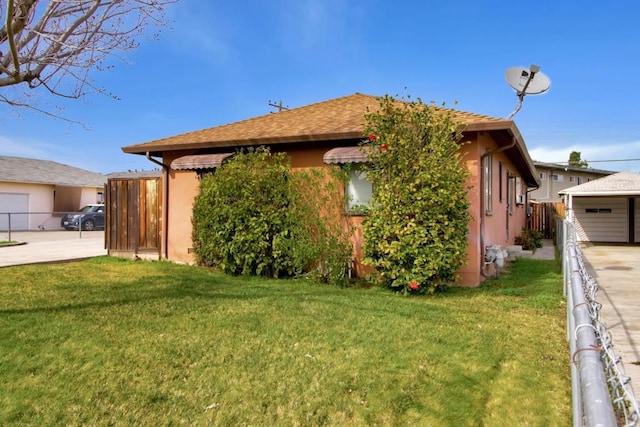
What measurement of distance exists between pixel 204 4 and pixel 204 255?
5088 mm

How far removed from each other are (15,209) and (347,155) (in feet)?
83.0

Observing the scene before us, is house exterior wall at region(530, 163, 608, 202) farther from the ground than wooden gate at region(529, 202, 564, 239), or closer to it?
farther from the ground

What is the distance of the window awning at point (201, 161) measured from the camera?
935 cm

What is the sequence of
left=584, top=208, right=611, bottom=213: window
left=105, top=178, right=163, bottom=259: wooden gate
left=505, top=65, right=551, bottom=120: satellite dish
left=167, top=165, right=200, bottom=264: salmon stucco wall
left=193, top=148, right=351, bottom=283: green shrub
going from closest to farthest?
left=193, top=148, right=351, bottom=283: green shrub, left=505, top=65, right=551, bottom=120: satellite dish, left=167, top=165, right=200, bottom=264: salmon stucco wall, left=105, top=178, right=163, bottom=259: wooden gate, left=584, top=208, right=611, bottom=213: window

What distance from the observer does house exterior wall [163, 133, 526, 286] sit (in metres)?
7.96

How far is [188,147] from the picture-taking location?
1017cm

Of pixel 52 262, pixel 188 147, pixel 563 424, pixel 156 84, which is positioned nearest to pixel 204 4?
pixel 188 147

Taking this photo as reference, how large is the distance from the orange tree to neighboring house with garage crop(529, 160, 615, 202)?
28058 millimetres

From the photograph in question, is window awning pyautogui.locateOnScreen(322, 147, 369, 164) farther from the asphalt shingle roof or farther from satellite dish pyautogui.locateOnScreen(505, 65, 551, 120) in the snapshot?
satellite dish pyautogui.locateOnScreen(505, 65, 551, 120)

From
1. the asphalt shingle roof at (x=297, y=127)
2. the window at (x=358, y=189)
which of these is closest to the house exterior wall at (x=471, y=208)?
the window at (x=358, y=189)

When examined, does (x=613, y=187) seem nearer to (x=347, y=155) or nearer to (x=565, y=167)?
(x=347, y=155)

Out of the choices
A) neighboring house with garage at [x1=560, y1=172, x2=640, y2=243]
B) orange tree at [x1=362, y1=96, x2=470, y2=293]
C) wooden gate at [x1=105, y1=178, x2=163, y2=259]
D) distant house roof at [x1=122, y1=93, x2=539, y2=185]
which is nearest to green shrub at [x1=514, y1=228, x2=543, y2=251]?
neighboring house with garage at [x1=560, y1=172, x2=640, y2=243]

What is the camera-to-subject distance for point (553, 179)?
112 ft

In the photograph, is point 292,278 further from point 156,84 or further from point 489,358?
point 156,84
